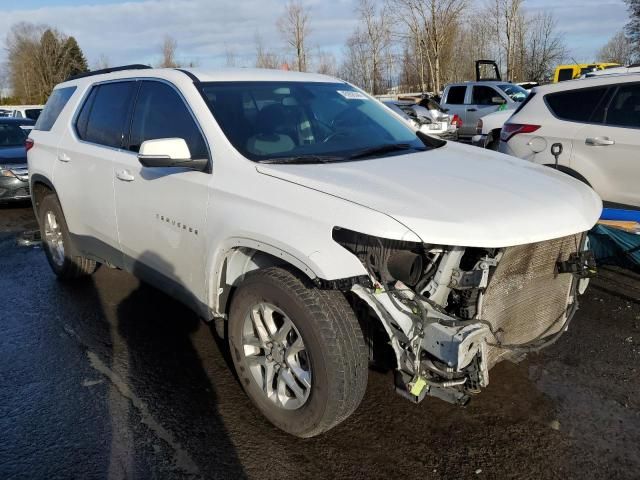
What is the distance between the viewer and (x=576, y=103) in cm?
654

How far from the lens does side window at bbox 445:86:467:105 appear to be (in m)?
17.5

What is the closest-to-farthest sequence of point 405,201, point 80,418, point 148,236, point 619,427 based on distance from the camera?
point 405,201 → point 619,427 → point 80,418 → point 148,236

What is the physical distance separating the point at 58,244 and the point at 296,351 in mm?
3657

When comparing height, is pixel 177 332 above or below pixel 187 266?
below

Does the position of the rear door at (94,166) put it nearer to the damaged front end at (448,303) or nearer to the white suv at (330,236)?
the white suv at (330,236)

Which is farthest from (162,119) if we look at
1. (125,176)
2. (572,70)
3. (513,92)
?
(572,70)

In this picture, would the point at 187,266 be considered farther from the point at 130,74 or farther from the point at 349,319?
the point at 130,74

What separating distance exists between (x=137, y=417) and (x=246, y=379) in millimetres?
679

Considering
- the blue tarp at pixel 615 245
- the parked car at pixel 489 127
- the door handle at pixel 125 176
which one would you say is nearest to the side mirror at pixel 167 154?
the door handle at pixel 125 176

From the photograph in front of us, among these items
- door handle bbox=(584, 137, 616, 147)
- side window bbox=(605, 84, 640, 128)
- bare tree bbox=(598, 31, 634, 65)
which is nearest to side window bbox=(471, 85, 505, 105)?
side window bbox=(605, 84, 640, 128)

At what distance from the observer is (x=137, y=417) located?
10.8 feet

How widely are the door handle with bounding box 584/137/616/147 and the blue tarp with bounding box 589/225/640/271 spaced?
172cm

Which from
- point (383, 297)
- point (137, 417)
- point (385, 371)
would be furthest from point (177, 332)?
point (383, 297)

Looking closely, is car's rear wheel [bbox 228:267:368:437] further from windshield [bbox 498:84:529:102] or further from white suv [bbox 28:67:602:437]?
windshield [bbox 498:84:529:102]
